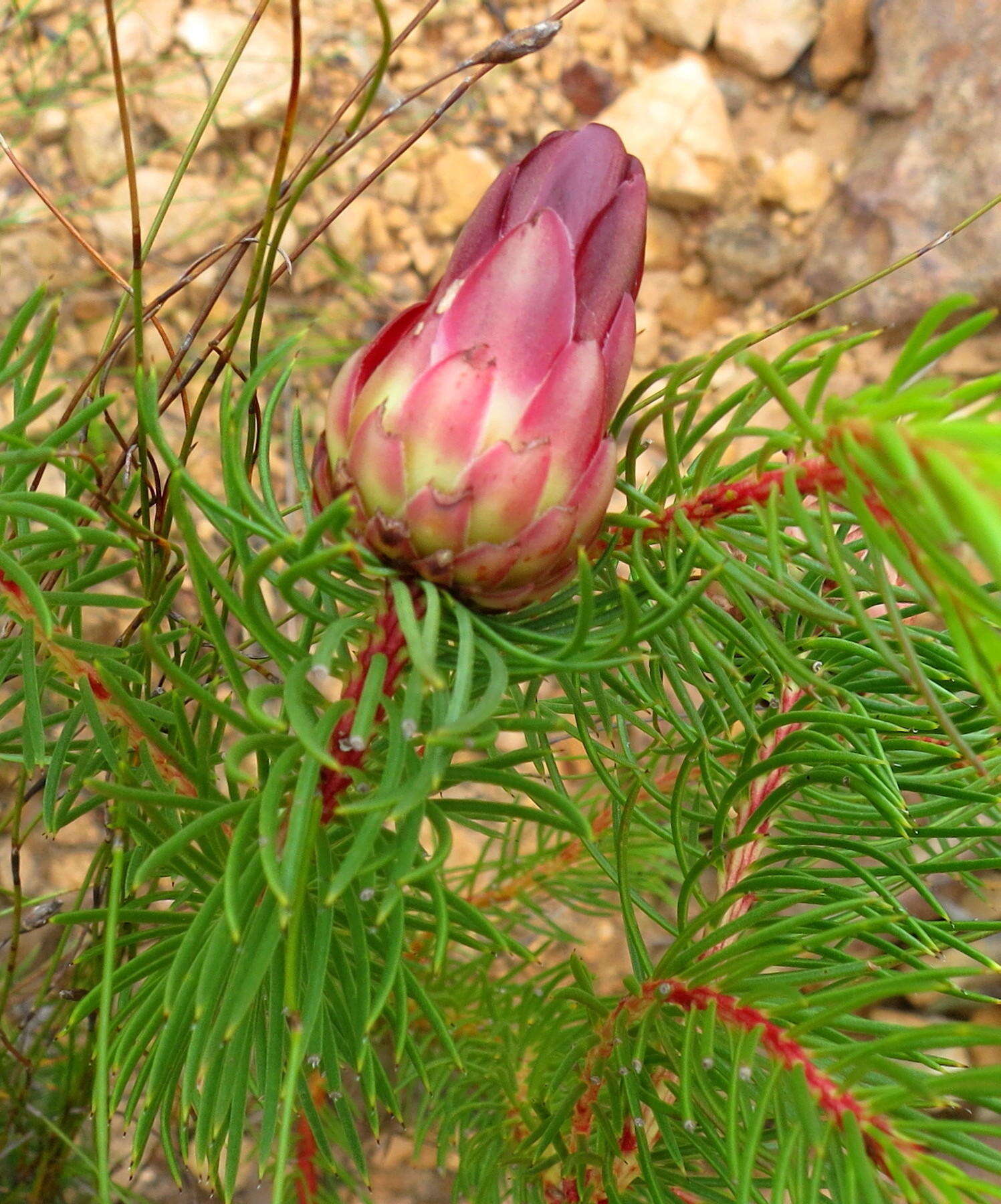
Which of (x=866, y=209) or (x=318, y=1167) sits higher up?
(x=866, y=209)

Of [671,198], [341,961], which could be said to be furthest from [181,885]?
[671,198]

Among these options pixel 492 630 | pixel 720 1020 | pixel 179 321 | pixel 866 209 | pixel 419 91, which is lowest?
pixel 720 1020

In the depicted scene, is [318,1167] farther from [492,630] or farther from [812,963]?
[492,630]

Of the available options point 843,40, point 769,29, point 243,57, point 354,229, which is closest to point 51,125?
point 243,57

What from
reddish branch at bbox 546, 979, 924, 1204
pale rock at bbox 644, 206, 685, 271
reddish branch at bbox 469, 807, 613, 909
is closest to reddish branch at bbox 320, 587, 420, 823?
reddish branch at bbox 546, 979, 924, 1204

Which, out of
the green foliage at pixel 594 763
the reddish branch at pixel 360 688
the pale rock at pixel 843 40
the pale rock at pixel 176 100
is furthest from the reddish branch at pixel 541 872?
the pale rock at pixel 843 40

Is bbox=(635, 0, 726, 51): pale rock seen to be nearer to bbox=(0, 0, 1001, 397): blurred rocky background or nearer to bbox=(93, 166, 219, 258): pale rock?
bbox=(0, 0, 1001, 397): blurred rocky background
